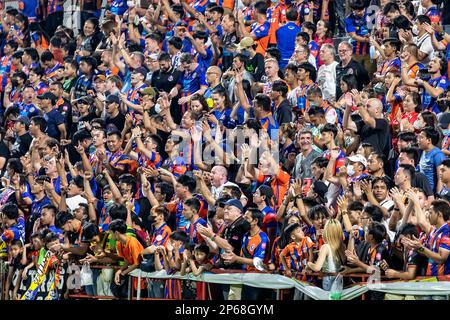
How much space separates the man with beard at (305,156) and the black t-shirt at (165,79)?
11.1 feet

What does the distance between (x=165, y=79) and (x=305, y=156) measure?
3728 millimetres

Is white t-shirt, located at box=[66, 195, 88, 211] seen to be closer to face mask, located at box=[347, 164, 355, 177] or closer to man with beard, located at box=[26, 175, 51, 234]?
man with beard, located at box=[26, 175, 51, 234]

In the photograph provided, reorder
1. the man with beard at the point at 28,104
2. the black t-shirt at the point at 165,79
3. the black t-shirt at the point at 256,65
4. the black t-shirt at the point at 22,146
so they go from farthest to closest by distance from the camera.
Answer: the man with beard at the point at 28,104 → the black t-shirt at the point at 22,146 → the black t-shirt at the point at 165,79 → the black t-shirt at the point at 256,65

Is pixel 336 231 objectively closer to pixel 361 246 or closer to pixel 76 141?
pixel 361 246

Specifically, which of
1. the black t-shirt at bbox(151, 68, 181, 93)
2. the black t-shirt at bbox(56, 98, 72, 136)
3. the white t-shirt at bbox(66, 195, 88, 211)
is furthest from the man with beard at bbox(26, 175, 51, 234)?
the black t-shirt at bbox(151, 68, 181, 93)

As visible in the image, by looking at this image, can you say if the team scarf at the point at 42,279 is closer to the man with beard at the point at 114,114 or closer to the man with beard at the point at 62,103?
the man with beard at the point at 114,114

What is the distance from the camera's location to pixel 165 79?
698 inches

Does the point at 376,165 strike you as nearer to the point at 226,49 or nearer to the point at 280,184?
the point at 280,184

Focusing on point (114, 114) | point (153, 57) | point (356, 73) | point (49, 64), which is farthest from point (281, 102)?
point (49, 64)

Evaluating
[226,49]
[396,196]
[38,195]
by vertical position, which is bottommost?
[396,196]

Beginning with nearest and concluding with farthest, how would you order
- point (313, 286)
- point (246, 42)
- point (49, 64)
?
1. point (313, 286)
2. point (246, 42)
3. point (49, 64)

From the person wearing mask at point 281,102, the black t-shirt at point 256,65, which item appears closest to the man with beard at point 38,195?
the black t-shirt at point 256,65

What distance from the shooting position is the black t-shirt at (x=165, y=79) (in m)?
17.6

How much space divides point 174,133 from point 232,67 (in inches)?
56.7
